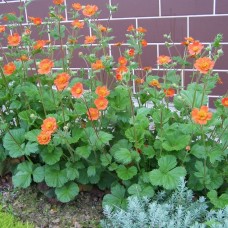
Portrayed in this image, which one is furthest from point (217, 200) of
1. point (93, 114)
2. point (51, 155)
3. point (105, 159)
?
point (51, 155)

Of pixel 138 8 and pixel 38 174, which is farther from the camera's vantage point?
pixel 138 8

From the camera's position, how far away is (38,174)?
201cm

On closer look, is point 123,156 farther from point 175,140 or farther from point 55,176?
point 55,176

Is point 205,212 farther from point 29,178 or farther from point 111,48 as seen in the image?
point 111,48

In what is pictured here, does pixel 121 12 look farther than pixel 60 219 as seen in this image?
Yes

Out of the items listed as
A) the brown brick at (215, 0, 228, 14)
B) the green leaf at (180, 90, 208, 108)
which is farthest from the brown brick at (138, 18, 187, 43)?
the green leaf at (180, 90, 208, 108)

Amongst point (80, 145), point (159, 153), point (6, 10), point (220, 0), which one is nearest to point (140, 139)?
point (159, 153)

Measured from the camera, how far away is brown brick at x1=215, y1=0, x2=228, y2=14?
290cm

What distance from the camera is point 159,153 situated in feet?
6.26

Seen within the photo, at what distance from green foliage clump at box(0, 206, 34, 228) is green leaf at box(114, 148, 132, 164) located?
1.76 feet

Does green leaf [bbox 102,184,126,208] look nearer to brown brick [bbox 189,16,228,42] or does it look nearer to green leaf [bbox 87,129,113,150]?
green leaf [bbox 87,129,113,150]

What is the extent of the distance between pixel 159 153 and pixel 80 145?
412mm

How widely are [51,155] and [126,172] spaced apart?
37cm

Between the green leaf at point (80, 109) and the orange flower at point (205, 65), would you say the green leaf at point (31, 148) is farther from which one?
the orange flower at point (205, 65)
